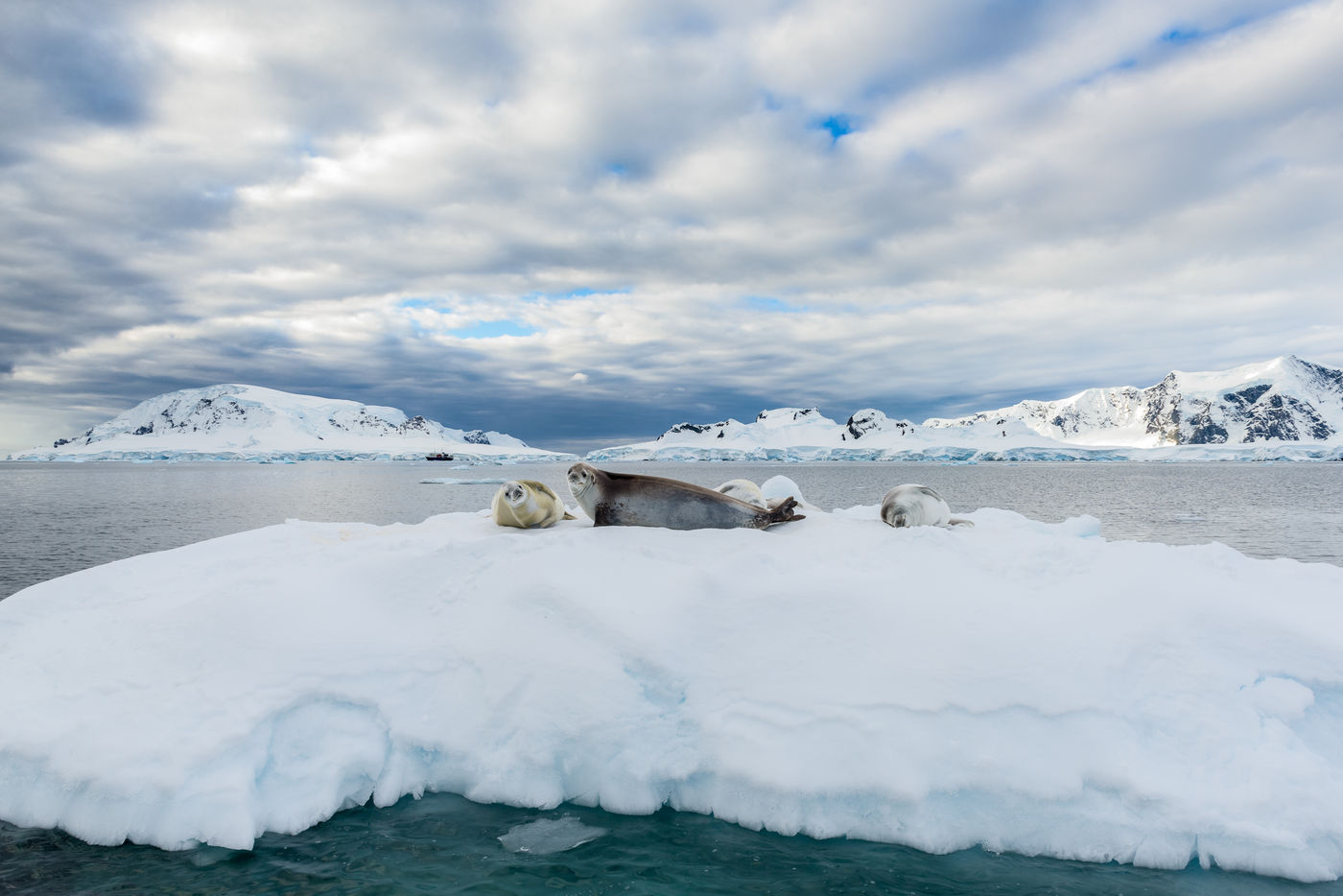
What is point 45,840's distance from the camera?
4648 mm

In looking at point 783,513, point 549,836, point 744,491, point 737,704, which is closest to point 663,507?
point 783,513

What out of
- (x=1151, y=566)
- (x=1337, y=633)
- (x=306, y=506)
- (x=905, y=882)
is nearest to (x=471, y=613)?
(x=905, y=882)

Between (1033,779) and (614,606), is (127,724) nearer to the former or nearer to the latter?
(614,606)

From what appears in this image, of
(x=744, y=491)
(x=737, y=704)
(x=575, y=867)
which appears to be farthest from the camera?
(x=744, y=491)

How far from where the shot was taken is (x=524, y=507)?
27.9 feet

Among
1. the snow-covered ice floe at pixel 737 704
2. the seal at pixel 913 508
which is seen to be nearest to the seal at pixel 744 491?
the seal at pixel 913 508

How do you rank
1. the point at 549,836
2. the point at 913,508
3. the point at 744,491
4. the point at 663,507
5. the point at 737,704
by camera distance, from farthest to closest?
the point at 744,491 < the point at 913,508 < the point at 663,507 < the point at 737,704 < the point at 549,836

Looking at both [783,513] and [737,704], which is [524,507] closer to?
[783,513]

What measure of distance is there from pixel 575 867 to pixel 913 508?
641 cm

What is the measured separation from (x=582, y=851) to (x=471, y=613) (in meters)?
2.22

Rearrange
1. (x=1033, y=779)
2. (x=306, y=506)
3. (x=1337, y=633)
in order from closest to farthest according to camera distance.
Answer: (x=1033, y=779) < (x=1337, y=633) < (x=306, y=506)

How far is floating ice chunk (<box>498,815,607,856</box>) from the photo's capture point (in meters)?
4.57

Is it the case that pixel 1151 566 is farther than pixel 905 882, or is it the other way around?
pixel 1151 566

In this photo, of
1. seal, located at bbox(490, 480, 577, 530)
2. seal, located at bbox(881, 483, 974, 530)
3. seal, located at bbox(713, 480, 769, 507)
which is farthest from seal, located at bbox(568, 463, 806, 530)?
seal, located at bbox(881, 483, 974, 530)
